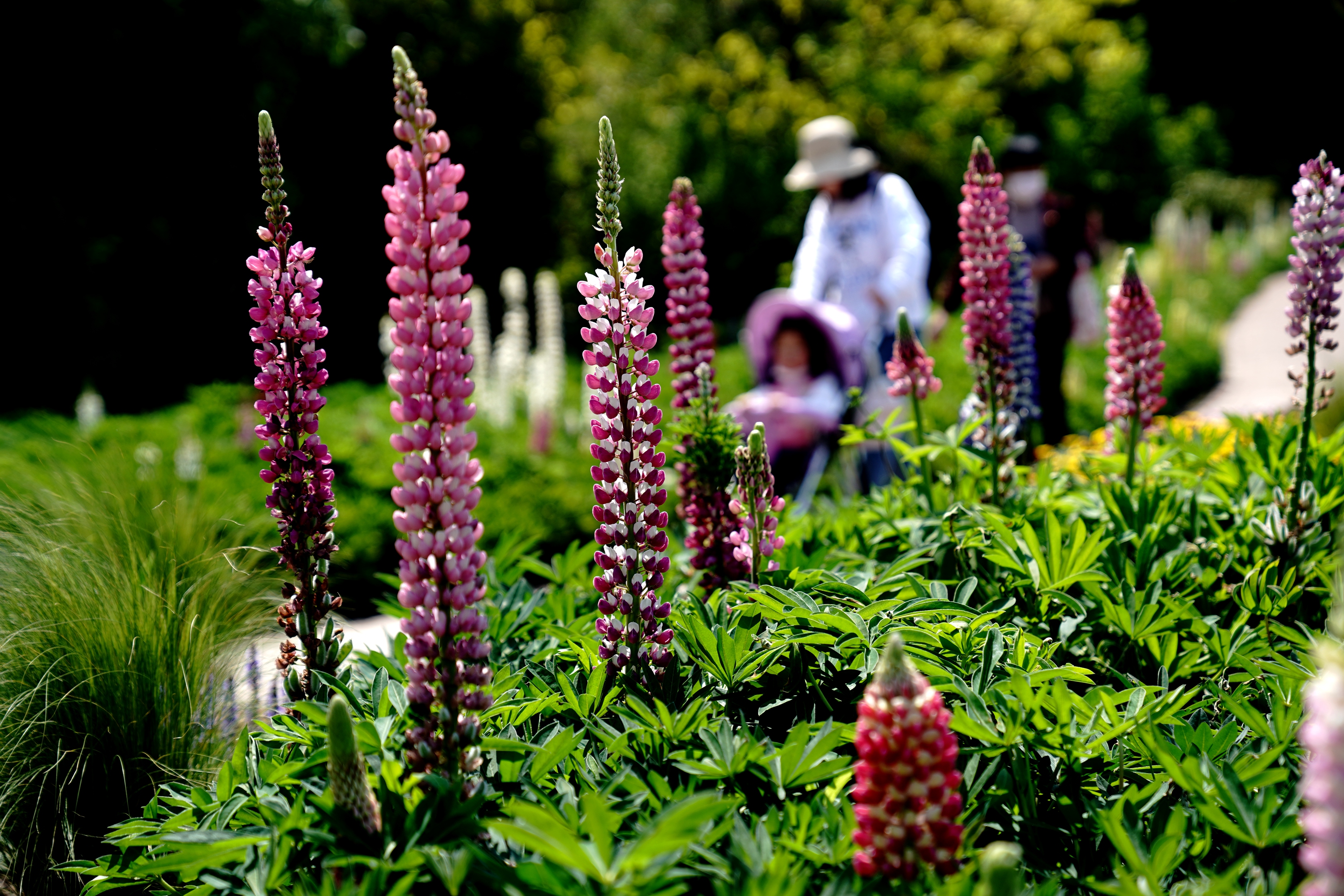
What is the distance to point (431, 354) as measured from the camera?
1777 millimetres

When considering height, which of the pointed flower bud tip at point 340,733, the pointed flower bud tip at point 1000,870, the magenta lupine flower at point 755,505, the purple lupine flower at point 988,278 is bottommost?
the pointed flower bud tip at point 1000,870

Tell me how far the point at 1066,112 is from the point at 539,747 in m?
23.6

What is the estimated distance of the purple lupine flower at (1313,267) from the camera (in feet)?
9.31

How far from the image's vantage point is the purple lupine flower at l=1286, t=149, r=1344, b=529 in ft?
9.31

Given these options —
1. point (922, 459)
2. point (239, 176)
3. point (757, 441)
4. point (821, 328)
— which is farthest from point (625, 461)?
point (239, 176)

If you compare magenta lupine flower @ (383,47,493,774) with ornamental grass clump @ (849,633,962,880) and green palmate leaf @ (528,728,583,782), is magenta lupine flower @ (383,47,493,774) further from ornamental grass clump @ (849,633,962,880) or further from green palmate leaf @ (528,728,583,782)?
ornamental grass clump @ (849,633,962,880)

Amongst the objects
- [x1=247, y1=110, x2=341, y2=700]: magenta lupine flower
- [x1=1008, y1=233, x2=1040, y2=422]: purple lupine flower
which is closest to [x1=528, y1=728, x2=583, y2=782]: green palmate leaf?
[x1=247, y1=110, x2=341, y2=700]: magenta lupine flower

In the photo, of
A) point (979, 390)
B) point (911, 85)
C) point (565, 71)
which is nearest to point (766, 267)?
→ point (911, 85)

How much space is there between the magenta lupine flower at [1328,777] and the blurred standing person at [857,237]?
16.0 feet

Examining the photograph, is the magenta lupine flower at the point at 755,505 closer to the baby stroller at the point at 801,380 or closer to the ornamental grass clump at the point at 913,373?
the ornamental grass clump at the point at 913,373

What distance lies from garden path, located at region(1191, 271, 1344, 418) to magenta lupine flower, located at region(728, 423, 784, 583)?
7.27 meters

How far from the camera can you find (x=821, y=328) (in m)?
6.13

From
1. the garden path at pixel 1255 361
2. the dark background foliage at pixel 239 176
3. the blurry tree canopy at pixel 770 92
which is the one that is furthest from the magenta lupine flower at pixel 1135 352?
the blurry tree canopy at pixel 770 92

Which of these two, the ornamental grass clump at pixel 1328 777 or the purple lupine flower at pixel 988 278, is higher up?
the purple lupine flower at pixel 988 278
